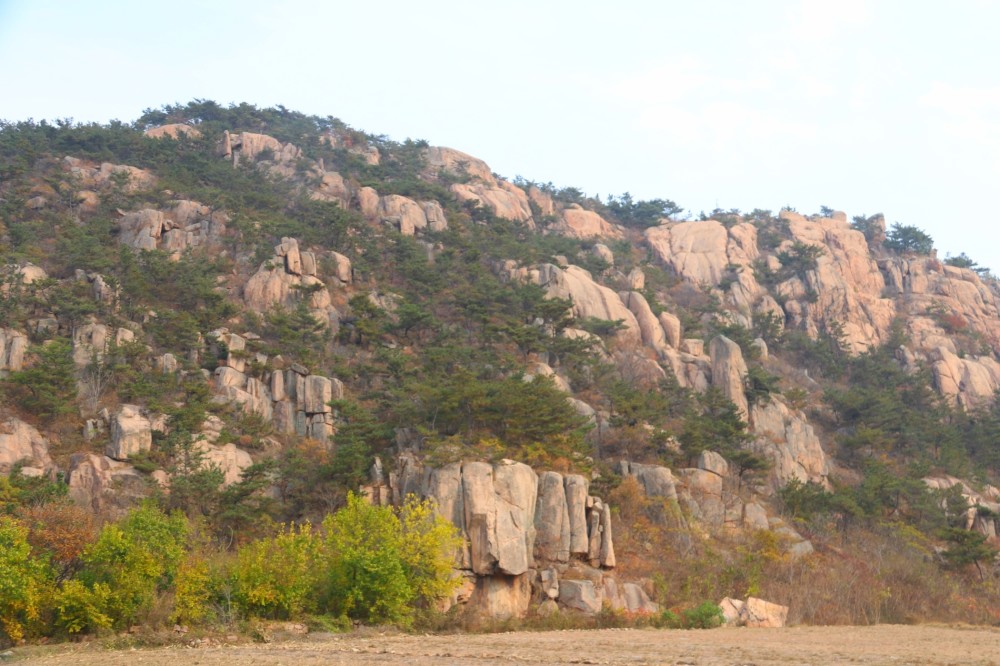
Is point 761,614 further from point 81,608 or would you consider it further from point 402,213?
point 402,213

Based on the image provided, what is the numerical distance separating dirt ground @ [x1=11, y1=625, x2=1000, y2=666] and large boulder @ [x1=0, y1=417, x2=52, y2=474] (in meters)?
17.3

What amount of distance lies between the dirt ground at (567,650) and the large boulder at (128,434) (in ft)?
58.2

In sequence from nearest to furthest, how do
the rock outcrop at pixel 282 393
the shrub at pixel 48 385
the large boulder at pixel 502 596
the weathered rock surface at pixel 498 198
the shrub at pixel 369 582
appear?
the shrub at pixel 369 582
the large boulder at pixel 502 596
the shrub at pixel 48 385
the rock outcrop at pixel 282 393
the weathered rock surface at pixel 498 198

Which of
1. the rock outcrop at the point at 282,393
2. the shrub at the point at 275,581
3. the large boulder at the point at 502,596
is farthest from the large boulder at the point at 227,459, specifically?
the large boulder at the point at 502,596

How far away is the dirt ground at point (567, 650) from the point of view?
19250mm

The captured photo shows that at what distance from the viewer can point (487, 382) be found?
39.6 meters

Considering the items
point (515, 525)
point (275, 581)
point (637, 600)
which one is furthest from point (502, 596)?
point (275, 581)

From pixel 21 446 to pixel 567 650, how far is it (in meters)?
26.6

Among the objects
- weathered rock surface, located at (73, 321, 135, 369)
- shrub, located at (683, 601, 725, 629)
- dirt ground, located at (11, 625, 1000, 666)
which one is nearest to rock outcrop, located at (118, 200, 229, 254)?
→ weathered rock surface, located at (73, 321, 135, 369)

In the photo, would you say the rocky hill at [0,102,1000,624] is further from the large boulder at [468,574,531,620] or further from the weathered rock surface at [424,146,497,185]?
the weathered rock surface at [424,146,497,185]

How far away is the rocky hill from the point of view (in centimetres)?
3478

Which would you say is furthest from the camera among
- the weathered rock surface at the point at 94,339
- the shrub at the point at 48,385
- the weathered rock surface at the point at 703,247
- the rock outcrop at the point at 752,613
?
the weathered rock surface at the point at 703,247

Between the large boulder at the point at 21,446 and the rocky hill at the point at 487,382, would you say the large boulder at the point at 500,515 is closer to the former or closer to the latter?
the rocky hill at the point at 487,382

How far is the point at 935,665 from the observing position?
18984 mm
